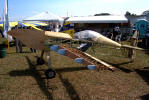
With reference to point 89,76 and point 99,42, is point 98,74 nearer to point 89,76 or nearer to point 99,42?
point 89,76

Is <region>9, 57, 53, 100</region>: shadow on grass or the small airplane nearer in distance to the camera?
<region>9, 57, 53, 100</region>: shadow on grass

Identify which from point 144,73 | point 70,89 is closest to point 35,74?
point 70,89

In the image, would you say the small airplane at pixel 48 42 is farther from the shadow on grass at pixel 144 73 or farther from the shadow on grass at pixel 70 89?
the shadow on grass at pixel 144 73

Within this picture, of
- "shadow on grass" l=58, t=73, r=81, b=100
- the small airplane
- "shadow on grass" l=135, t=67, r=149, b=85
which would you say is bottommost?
"shadow on grass" l=58, t=73, r=81, b=100

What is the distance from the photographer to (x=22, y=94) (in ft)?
13.6

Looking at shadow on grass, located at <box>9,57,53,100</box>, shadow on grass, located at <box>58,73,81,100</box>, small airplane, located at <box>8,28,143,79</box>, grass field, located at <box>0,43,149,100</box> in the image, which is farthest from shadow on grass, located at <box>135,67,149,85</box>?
shadow on grass, located at <box>9,57,53,100</box>

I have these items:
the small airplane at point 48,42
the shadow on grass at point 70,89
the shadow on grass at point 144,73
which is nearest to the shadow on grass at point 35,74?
the small airplane at point 48,42

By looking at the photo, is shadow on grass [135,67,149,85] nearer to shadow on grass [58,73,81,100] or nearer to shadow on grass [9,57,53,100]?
shadow on grass [58,73,81,100]

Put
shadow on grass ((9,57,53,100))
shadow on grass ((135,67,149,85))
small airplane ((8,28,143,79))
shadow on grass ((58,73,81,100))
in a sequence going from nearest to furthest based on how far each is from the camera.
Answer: shadow on grass ((58,73,81,100))
shadow on grass ((9,57,53,100))
small airplane ((8,28,143,79))
shadow on grass ((135,67,149,85))

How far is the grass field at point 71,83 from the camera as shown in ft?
13.6

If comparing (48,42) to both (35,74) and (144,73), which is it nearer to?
(35,74)

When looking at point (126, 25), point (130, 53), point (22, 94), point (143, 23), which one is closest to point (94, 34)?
point (130, 53)

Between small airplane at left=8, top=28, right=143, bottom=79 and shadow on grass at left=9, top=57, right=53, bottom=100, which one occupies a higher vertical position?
small airplane at left=8, top=28, right=143, bottom=79

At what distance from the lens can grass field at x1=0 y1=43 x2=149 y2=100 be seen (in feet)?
13.6
